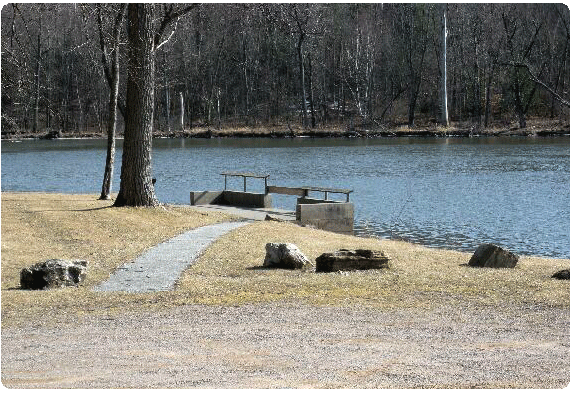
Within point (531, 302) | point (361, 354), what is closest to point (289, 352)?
point (361, 354)

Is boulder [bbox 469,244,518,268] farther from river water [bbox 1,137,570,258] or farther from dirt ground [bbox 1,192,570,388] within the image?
river water [bbox 1,137,570,258]

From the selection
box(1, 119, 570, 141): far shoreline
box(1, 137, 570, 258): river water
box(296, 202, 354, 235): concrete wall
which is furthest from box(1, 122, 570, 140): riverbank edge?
box(296, 202, 354, 235): concrete wall

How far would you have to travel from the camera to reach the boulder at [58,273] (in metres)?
10.3

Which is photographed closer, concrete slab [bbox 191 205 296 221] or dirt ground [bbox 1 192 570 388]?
dirt ground [bbox 1 192 570 388]

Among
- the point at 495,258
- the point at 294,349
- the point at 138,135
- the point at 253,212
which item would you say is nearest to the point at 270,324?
the point at 294,349

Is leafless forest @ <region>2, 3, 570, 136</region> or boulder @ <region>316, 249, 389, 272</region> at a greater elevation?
leafless forest @ <region>2, 3, 570, 136</region>

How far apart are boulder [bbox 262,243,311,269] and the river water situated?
874cm

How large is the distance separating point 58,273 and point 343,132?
7191cm

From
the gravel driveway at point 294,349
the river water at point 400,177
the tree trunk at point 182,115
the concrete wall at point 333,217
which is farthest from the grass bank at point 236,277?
the tree trunk at point 182,115

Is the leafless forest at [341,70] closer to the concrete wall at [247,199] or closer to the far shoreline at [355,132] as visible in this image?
the far shoreline at [355,132]

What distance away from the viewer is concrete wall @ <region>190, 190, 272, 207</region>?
28938mm

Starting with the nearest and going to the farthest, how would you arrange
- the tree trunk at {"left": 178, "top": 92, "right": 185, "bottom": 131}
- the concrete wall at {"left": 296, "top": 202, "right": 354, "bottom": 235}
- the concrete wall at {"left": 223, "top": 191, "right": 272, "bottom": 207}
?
1. the concrete wall at {"left": 296, "top": 202, "right": 354, "bottom": 235}
2. the concrete wall at {"left": 223, "top": 191, "right": 272, "bottom": 207}
3. the tree trunk at {"left": 178, "top": 92, "right": 185, "bottom": 131}

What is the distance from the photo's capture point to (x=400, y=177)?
43281 mm

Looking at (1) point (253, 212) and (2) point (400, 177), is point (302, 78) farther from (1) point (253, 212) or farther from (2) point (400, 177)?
(1) point (253, 212)
